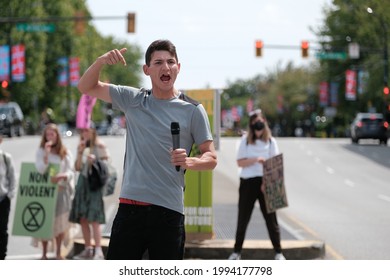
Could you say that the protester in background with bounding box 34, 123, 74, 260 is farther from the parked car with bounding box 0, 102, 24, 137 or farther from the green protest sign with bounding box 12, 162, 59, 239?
the parked car with bounding box 0, 102, 24, 137

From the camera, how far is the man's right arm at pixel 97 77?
421 cm

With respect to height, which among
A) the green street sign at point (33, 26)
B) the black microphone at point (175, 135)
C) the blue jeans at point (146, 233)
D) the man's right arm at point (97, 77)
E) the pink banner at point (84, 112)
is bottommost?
the blue jeans at point (146, 233)

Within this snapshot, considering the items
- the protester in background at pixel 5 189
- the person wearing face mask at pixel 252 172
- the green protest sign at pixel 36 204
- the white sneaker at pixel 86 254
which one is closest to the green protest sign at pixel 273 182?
the person wearing face mask at pixel 252 172

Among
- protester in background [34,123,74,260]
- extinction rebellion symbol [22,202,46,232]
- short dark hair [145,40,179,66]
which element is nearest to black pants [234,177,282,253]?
protester in background [34,123,74,260]

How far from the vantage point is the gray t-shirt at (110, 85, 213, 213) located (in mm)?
4230

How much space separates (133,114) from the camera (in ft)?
14.2

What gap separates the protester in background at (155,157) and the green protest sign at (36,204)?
19.3ft

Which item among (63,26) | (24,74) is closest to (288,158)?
(63,26)

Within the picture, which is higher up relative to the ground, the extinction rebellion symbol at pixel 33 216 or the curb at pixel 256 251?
the extinction rebellion symbol at pixel 33 216

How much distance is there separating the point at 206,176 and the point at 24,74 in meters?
31.3

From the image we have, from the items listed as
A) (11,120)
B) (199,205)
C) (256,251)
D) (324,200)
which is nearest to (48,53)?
(11,120)

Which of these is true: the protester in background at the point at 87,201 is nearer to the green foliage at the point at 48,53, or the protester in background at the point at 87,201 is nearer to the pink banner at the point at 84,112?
the pink banner at the point at 84,112

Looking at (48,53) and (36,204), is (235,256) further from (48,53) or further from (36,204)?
(48,53)
